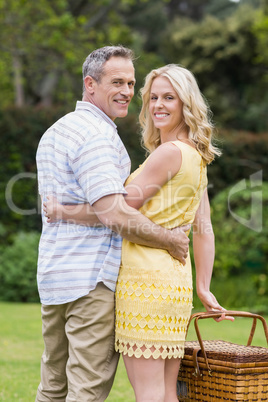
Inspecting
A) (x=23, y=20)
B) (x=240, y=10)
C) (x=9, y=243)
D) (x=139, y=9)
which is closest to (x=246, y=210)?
(x=9, y=243)

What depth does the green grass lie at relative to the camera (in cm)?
475

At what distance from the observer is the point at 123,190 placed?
2600 mm

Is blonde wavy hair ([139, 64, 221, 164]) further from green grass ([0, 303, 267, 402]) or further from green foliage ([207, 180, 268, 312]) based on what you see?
green foliage ([207, 180, 268, 312])

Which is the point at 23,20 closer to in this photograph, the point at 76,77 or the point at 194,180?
the point at 76,77

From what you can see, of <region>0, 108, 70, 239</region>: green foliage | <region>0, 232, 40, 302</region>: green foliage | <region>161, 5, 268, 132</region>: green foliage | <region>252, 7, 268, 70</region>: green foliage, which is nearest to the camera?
<region>0, 232, 40, 302</region>: green foliage

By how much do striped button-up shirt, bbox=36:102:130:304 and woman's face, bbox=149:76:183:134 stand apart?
0.29 metres

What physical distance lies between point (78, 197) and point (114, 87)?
60cm

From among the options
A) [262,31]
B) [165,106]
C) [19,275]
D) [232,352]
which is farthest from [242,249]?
[262,31]

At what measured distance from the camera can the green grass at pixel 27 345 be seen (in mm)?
4750

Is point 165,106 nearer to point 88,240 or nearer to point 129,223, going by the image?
point 129,223

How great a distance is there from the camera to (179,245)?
2740 mm

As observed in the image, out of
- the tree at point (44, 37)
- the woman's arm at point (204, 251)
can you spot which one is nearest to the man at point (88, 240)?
the woman's arm at point (204, 251)

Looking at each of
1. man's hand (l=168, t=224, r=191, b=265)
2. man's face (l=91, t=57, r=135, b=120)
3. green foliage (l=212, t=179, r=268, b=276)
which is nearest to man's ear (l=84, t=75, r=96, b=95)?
man's face (l=91, t=57, r=135, b=120)

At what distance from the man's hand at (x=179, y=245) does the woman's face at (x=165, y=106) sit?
545 mm
